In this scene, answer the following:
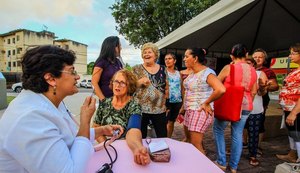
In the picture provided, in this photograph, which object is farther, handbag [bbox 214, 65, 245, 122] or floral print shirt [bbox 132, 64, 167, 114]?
floral print shirt [bbox 132, 64, 167, 114]

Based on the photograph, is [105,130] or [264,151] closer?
[105,130]

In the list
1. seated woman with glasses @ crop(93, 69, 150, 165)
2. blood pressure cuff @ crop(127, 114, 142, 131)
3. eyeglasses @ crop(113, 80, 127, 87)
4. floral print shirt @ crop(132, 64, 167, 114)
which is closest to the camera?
blood pressure cuff @ crop(127, 114, 142, 131)

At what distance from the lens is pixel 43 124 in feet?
3.34

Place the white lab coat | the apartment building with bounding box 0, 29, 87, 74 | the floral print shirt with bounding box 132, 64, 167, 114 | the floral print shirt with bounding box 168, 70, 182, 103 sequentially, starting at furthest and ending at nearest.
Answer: the apartment building with bounding box 0, 29, 87, 74 < the floral print shirt with bounding box 168, 70, 182, 103 < the floral print shirt with bounding box 132, 64, 167, 114 < the white lab coat

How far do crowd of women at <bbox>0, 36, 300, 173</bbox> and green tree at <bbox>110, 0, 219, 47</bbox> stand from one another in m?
10.8

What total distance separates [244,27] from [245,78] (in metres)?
2.79

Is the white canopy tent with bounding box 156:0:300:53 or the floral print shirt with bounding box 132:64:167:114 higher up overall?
the white canopy tent with bounding box 156:0:300:53

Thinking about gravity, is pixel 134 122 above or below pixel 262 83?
below

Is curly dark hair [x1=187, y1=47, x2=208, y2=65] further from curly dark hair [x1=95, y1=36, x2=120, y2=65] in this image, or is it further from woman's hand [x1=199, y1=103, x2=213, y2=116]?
curly dark hair [x1=95, y1=36, x2=120, y2=65]

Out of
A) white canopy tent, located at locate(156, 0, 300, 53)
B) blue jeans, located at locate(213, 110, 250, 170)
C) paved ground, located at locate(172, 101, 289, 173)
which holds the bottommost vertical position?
paved ground, located at locate(172, 101, 289, 173)

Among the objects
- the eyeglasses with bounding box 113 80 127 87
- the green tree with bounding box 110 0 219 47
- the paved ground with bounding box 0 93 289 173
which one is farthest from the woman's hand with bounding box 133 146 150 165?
the green tree with bounding box 110 0 219 47

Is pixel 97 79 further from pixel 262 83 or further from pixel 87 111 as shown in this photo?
pixel 262 83

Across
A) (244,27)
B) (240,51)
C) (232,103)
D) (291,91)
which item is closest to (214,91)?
(232,103)

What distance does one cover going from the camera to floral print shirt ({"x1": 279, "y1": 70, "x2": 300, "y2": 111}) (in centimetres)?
297
